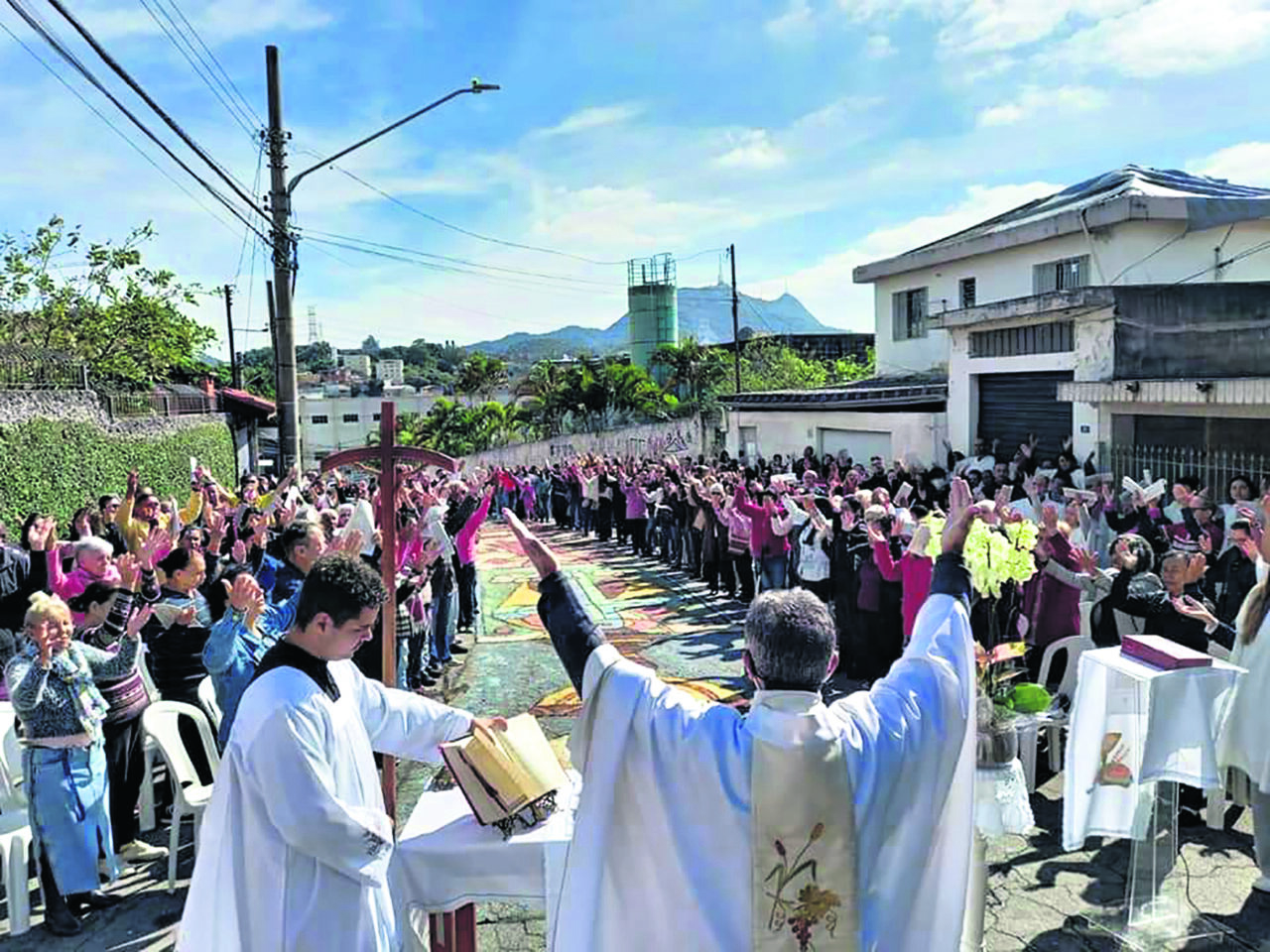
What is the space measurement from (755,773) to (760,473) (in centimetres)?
1651

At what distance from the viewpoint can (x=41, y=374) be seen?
17.7 metres

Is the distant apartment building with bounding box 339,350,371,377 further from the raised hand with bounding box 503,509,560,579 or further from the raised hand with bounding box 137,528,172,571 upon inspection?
the raised hand with bounding box 503,509,560,579

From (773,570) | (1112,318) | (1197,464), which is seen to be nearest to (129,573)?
(773,570)

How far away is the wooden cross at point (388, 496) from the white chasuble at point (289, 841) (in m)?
0.92

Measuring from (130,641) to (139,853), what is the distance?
1.32 meters

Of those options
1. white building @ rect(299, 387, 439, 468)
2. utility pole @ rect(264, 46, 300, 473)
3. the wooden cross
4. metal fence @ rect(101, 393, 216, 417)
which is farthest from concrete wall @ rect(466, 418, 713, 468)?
white building @ rect(299, 387, 439, 468)

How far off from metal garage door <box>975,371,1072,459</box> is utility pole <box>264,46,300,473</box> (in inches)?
470

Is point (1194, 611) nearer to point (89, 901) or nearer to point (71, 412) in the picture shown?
point (89, 901)

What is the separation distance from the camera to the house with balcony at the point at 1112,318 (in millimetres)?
12820

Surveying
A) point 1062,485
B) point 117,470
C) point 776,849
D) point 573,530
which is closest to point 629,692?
point 776,849

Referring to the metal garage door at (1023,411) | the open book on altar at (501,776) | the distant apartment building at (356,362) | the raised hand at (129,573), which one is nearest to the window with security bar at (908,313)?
the metal garage door at (1023,411)

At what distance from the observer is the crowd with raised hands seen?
4797mm

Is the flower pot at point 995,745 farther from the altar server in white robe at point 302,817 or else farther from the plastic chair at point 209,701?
the plastic chair at point 209,701

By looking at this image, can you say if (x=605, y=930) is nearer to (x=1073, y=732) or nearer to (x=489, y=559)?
(x=1073, y=732)
